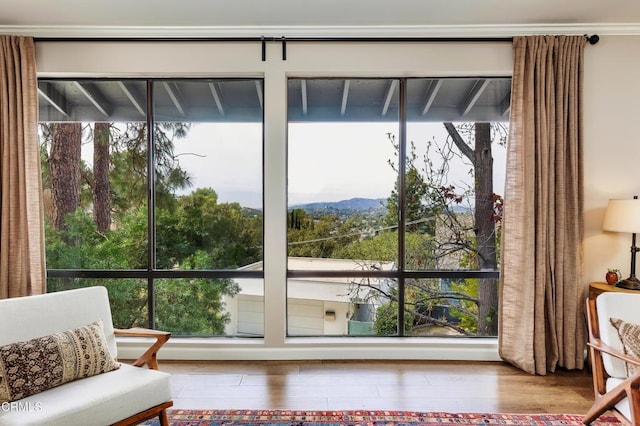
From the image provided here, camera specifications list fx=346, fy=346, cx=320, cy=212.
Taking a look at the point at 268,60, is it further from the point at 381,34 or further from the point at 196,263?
the point at 196,263

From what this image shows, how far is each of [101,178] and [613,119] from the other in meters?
4.46

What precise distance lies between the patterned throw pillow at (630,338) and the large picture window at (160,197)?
2.55 m

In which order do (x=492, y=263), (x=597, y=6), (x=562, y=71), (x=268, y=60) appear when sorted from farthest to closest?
(x=492, y=263)
(x=268, y=60)
(x=562, y=71)
(x=597, y=6)

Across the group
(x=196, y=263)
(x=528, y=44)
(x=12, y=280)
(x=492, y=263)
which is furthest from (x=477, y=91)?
(x=12, y=280)

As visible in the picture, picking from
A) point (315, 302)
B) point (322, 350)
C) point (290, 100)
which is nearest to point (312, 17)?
point (290, 100)

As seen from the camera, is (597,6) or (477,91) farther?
(477,91)

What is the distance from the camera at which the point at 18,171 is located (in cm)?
279

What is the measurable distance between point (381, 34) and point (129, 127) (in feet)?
7.77

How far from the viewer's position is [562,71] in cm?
275

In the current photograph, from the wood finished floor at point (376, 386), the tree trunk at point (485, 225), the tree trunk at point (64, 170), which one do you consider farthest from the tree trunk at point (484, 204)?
the tree trunk at point (64, 170)

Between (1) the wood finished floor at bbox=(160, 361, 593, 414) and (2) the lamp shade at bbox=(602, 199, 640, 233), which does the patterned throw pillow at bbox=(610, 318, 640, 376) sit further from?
(2) the lamp shade at bbox=(602, 199, 640, 233)

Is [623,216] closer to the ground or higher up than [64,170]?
closer to the ground

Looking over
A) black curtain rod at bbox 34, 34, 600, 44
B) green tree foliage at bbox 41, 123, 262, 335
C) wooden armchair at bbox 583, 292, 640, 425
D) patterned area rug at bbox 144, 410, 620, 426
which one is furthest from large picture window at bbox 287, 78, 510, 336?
wooden armchair at bbox 583, 292, 640, 425

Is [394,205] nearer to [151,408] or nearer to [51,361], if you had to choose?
[151,408]
